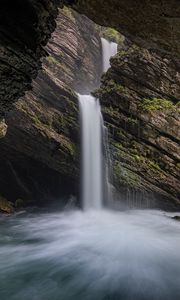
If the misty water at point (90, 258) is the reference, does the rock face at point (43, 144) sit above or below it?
above

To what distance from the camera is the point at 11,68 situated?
21.0 feet

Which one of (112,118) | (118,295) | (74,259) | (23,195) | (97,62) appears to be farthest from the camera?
(97,62)

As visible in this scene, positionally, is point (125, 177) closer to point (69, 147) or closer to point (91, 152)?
point (91, 152)

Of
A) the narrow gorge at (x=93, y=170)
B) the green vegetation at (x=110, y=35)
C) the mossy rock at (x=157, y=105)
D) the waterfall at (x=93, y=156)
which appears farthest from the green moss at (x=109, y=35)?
the mossy rock at (x=157, y=105)

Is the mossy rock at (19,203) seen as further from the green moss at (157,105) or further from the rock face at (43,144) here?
the green moss at (157,105)

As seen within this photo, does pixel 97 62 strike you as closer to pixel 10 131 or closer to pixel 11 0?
pixel 10 131

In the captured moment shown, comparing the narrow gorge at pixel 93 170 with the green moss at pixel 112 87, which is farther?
the green moss at pixel 112 87

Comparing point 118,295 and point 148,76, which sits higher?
point 148,76

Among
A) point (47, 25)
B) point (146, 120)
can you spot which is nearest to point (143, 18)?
point (47, 25)

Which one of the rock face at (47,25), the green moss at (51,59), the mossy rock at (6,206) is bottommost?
the mossy rock at (6,206)

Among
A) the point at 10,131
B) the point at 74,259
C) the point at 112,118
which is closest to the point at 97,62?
the point at 112,118

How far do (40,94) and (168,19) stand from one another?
10.7 meters

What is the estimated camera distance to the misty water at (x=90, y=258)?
7008 mm

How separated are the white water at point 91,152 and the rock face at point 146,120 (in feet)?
3.16
